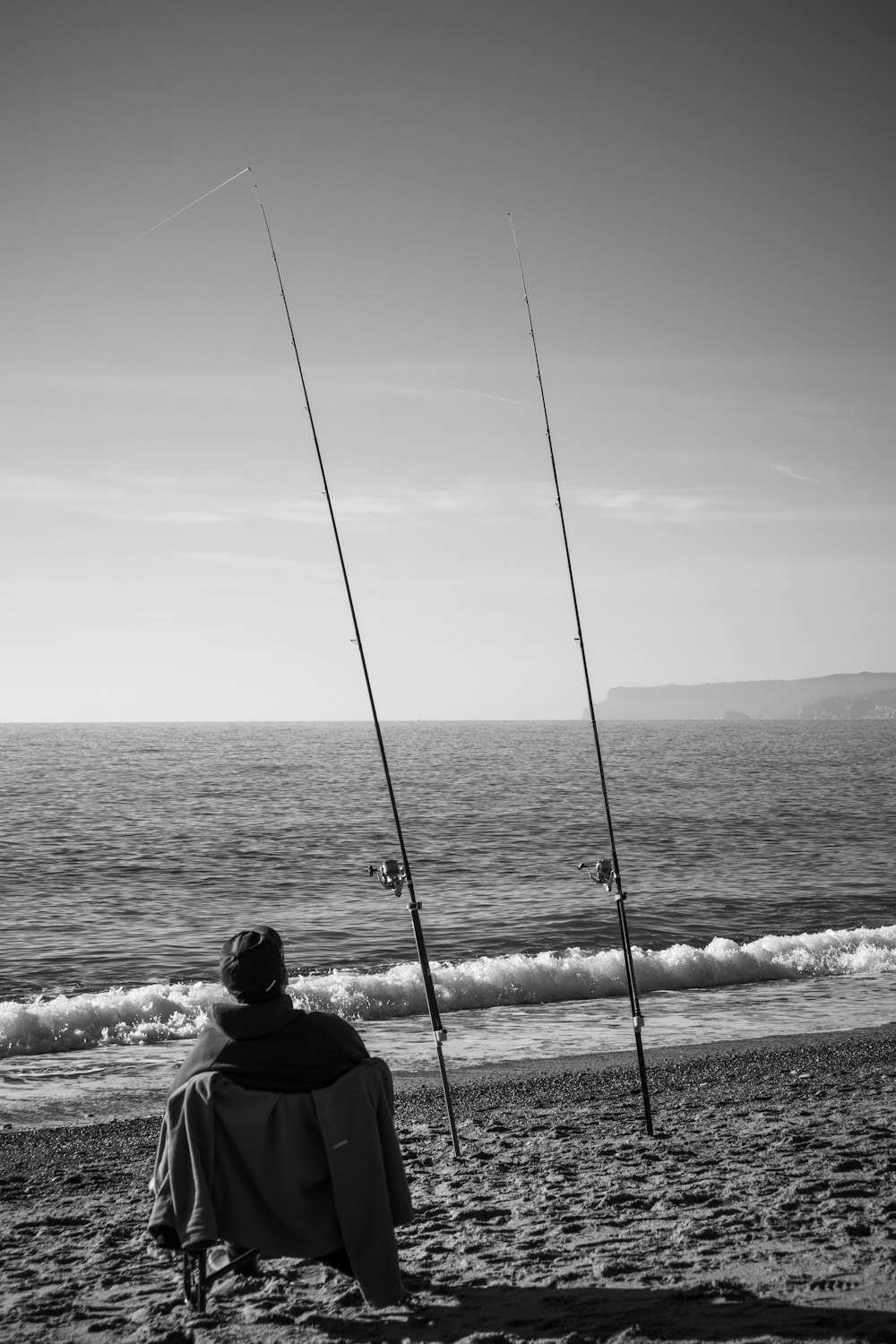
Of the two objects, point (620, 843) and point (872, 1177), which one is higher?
point (872, 1177)

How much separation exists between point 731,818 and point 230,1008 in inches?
1133

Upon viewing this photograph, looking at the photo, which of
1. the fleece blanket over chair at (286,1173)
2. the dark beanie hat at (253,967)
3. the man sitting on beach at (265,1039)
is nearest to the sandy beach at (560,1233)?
the fleece blanket over chair at (286,1173)

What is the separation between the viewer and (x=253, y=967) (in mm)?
3582

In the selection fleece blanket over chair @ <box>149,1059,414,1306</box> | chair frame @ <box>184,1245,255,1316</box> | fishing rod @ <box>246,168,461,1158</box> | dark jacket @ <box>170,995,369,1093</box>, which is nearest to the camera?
fleece blanket over chair @ <box>149,1059,414,1306</box>

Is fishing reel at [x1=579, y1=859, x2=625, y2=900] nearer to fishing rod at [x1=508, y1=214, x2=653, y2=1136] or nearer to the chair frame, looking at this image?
fishing rod at [x1=508, y1=214, x2=653, y2=1136]

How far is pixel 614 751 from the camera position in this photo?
71.0 m

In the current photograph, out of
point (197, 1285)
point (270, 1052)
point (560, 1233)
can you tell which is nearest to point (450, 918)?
point (560, 1233)

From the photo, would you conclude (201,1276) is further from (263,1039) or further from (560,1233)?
(560,1233)

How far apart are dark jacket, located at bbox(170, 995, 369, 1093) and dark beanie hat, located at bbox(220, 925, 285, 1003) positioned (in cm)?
5

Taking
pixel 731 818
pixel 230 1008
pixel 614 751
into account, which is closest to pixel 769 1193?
pixel 230 1008

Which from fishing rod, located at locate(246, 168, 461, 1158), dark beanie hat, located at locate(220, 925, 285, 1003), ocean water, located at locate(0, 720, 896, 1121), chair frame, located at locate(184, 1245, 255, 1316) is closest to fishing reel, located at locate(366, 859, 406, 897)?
fishing rod, located at locate(246, 168, 461, 1158)

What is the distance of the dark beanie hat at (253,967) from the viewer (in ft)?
11.7

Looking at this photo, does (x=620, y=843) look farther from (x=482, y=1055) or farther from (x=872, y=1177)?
(x=872, y=1177)

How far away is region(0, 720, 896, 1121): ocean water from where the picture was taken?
34.0ft
